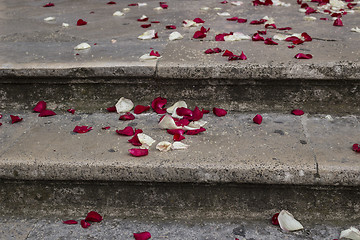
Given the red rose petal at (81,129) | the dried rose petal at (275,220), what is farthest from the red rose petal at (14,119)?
the dried rose petal at (275,220)

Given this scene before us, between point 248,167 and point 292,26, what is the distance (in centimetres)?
138

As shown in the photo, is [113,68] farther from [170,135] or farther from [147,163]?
[147,163]

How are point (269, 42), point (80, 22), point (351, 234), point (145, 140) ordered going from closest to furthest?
point (351, 234) → point (145, 140) → point (269, 42) → point (80, 22)

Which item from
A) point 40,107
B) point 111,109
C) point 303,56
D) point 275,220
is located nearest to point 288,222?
point 275,220

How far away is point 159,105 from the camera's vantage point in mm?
1750

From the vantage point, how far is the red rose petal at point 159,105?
1.75 metres

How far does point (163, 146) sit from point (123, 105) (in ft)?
1.33

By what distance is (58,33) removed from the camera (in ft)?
8.12

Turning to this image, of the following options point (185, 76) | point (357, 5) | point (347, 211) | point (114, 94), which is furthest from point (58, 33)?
point (357, 5)

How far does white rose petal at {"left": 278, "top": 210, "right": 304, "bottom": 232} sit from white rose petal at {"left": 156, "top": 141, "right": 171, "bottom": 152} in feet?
1.47

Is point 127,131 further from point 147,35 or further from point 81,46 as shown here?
point 147,35

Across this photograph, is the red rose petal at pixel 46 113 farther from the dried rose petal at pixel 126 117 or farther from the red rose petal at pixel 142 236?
the red rose petal at pixel 142 236

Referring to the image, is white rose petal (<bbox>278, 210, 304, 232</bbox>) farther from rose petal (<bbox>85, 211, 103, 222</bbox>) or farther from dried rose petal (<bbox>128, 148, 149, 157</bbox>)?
rose petal (<bbox>85, 211, 103, 222</bbox>)

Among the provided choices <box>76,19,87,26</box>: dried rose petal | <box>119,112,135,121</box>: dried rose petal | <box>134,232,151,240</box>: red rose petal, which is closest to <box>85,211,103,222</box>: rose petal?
<box>134,232,151,240</box>: red rose petal
